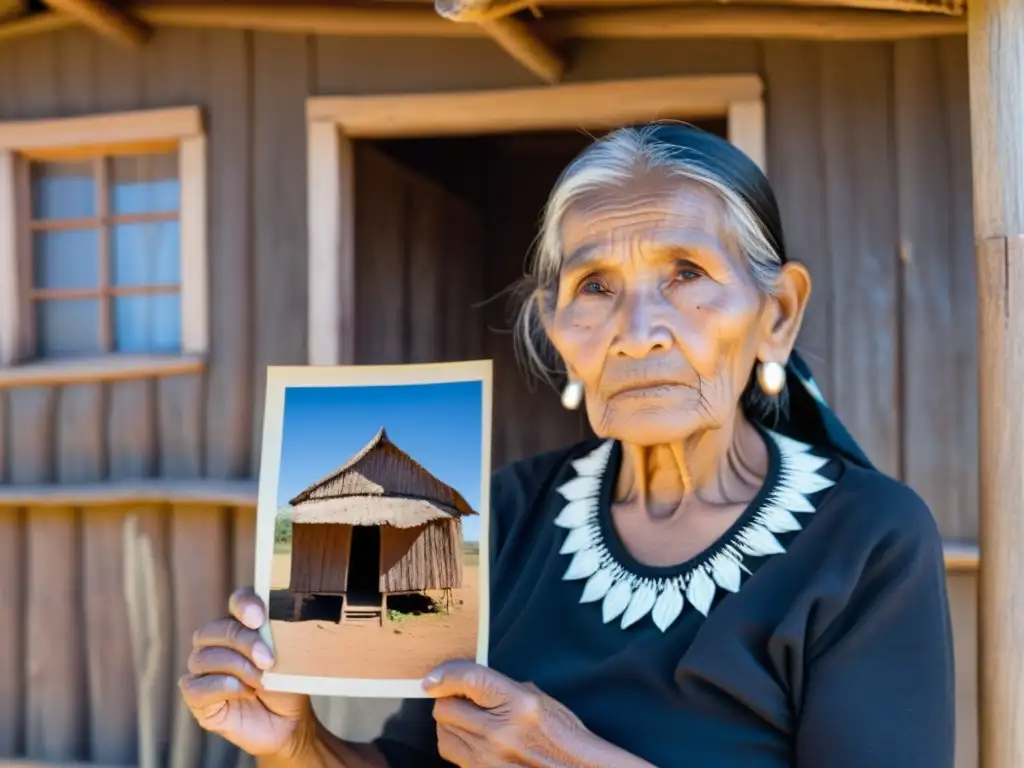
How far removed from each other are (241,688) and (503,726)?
14.6 inches

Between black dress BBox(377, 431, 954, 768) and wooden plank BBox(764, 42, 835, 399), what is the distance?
147 cm

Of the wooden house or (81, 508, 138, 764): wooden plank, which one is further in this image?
(81, 508, 138, 764): wooden plank

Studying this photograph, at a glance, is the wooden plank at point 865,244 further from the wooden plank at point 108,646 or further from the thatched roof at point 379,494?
the wooden plank at point 108,646

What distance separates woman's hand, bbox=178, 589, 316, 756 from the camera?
1.48 m

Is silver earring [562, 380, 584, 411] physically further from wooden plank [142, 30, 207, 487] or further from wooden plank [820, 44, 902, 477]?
wooden plank [142, 30, 207, 487]

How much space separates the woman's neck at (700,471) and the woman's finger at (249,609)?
655 millimetres

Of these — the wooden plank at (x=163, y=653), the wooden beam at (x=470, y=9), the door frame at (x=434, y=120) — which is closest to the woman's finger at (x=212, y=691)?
the wooden beam at (x=470, y=9)

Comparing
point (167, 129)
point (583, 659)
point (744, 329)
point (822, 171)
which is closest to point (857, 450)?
point (744, 329)

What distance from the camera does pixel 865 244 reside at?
3.15 meters

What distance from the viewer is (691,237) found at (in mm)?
1621

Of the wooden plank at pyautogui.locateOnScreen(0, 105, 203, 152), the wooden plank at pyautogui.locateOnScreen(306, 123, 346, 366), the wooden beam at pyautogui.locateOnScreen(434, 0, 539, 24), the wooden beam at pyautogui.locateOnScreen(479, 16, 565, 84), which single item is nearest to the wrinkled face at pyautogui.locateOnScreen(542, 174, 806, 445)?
the wooden beam at pyautogui.locateOnScreen(434, 0, 539, 24)

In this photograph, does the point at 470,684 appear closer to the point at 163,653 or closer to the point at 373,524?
the point at 373,524

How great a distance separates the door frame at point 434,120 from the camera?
124 inches

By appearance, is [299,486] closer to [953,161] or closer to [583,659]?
[583,659]
